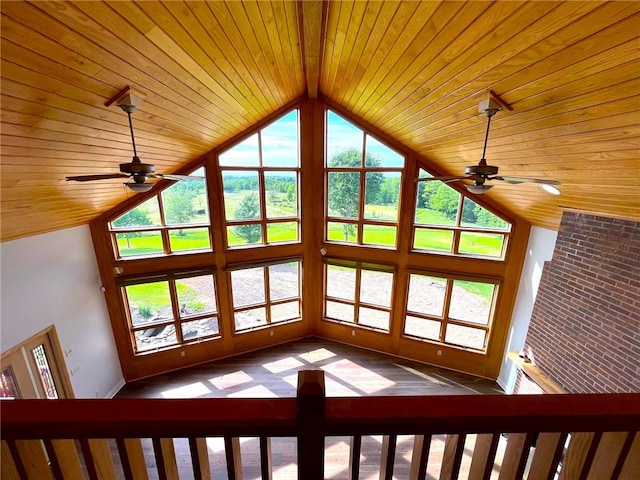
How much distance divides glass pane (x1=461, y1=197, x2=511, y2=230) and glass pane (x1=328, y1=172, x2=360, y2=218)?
75.4 inches

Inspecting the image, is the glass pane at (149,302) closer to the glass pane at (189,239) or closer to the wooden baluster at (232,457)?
the glass pane at (189,239)

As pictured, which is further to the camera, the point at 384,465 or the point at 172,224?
the point at 172,224

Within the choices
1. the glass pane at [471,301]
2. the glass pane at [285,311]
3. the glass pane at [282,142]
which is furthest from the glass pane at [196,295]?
the glass pane at [471,301]

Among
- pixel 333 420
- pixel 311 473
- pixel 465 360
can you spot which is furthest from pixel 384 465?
pixel 465 360

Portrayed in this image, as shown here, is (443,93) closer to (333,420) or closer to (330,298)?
(333,420)

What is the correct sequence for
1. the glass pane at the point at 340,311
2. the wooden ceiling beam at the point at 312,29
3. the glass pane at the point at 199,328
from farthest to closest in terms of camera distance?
the glass pane at the point at 340,311 < the glass pane at the point at 199,328 < the wooden ceiling beam at the point at 312,29

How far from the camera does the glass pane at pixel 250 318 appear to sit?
5.84 meters

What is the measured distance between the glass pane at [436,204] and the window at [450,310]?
106 cm

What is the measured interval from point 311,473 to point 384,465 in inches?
10.9

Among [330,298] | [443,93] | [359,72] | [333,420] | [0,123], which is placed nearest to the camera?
[333,420]

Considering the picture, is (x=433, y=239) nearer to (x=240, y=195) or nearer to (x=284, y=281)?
(x=284, y=281)

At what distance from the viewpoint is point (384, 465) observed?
958 millimetres

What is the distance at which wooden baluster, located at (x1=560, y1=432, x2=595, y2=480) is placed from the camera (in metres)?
0.85

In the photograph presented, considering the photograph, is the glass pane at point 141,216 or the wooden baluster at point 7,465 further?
the glass pane at point 141,216
